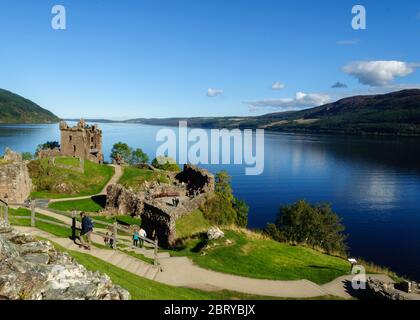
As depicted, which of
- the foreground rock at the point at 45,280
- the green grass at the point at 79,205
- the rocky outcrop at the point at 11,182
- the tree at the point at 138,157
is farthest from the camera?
the tree at the point at 138,157

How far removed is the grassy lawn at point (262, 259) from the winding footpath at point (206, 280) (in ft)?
2.83

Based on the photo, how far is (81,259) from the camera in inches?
700

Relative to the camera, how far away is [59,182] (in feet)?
174

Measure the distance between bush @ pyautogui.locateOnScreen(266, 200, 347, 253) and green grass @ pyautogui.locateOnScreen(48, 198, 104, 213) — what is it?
26.9 m

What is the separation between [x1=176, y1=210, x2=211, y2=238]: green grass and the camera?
36838 mm

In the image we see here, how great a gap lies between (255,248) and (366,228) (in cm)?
5474

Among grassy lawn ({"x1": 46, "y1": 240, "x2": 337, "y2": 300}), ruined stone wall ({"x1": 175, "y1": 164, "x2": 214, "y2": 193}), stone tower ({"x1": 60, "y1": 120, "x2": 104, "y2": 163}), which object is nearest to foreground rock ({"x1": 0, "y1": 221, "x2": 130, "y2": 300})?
grassy lawn ({"x1": 46, "y1": 240, "x2": 337, "y2": 300})

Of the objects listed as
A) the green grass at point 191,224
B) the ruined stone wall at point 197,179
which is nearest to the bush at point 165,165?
the ruined stone wall at point 197,179

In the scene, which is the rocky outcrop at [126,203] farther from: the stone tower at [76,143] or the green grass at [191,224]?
the stone tower at [76,143]

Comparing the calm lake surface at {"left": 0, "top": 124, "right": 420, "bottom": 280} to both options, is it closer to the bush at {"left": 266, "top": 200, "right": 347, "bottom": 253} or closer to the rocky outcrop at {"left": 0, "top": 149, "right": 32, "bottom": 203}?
the bush at {"left": 266, "top": 200, "right": 347, "bottom": 253}

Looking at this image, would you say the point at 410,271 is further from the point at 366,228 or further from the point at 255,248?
the point at 255,248

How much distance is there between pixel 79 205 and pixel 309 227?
36468 mm

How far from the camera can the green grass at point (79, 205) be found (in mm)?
44891

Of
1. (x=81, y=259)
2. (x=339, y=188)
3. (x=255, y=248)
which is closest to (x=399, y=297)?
(x=255, y=248)
